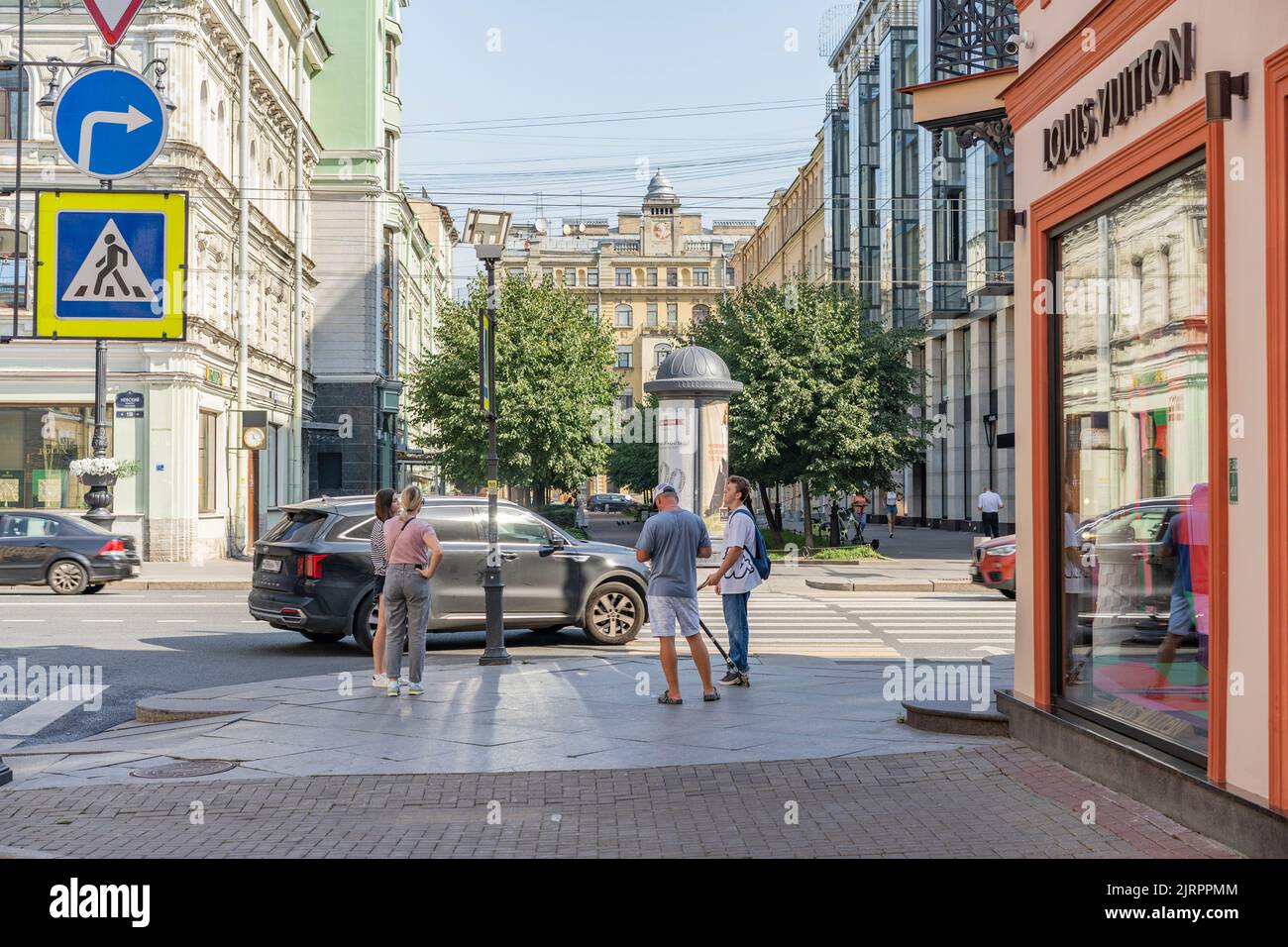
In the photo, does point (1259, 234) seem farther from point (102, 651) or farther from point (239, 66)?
point (239, 66)

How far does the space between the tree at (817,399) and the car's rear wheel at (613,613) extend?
17519 millimetres

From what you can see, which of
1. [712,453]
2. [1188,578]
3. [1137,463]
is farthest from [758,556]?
[712,453]

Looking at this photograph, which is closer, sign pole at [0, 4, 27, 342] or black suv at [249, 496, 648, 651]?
sign pole at [0, 4, 27, 342]

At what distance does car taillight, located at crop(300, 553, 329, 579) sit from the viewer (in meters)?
15.1

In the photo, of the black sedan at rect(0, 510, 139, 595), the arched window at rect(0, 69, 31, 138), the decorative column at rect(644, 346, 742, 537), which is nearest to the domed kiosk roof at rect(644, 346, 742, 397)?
the decorative column at rect(644, 346, 742, 537)

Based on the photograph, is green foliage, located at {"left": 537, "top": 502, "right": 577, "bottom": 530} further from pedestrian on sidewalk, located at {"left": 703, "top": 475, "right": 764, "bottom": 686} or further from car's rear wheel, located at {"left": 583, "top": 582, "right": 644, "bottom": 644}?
pedestrian on sidewalk, located at {"left": 703, "top": 475, "right": 764, "bottom": 686}

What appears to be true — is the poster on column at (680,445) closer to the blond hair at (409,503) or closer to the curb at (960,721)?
the blond hair at (409,503)

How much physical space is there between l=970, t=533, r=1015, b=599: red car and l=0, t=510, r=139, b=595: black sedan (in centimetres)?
1359

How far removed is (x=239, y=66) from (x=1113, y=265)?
33.0 metres

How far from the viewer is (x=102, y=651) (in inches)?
609

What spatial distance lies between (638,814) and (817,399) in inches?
1101

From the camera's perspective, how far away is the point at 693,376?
96.4ft

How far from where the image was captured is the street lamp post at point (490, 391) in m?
14.0
